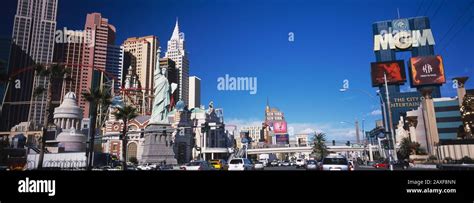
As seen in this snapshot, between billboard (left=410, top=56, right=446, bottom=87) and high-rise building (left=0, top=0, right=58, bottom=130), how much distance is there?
70770 millimetres

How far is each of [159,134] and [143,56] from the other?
78.2 m

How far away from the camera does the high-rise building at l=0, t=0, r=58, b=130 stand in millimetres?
63750

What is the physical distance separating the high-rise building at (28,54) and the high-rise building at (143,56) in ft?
136

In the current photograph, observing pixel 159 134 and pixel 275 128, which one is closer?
pixel 159 134

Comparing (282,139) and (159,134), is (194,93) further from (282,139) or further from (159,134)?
(159,134)

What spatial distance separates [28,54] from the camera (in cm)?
7219

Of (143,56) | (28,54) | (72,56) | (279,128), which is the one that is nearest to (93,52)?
(72,56)

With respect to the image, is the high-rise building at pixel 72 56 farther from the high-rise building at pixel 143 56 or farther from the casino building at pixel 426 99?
the casino building at pixel 426 99

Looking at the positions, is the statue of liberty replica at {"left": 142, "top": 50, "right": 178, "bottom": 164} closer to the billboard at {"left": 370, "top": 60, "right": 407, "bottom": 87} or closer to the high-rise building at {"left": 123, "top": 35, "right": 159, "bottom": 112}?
the billboard at {"left": 370, "top": 60, "right": 407, "bottom": 87}

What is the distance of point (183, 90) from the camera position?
14288 cm
